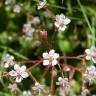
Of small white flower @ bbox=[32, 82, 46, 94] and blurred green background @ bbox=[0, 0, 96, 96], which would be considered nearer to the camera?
small white flower @ bbox=[32, 82, 46, 94]

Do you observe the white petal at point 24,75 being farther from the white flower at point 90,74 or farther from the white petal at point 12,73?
the white flower at point 90,74

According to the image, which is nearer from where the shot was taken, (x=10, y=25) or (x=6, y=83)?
(x=6, y=83)

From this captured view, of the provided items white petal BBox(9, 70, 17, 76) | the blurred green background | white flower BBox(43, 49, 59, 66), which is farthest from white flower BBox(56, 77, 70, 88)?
the blurred green background

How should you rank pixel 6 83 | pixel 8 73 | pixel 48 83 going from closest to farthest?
pixel 8 73 → pixel 6 83 → pixel 48 83

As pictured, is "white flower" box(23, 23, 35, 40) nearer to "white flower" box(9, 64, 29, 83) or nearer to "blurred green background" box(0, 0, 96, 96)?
"blurred green background" box(0, 0, 96, 96)

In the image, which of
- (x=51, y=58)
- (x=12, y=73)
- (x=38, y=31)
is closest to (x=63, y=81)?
(x=51, y=58)

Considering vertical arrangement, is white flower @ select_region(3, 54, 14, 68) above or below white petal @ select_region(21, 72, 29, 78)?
above

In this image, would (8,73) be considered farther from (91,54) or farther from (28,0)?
(28,0)

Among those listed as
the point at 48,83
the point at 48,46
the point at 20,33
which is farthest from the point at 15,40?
the point at 48,46

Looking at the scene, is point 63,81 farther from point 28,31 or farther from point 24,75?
point 28,31

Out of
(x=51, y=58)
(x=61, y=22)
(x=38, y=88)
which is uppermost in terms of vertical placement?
(x=61, y=22)

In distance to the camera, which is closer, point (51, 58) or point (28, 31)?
point (51, 58)
